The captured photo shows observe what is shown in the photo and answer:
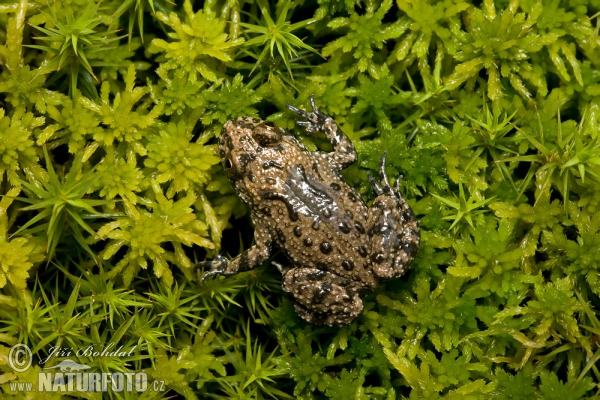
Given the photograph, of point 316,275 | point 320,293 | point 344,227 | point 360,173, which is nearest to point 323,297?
point 320,293

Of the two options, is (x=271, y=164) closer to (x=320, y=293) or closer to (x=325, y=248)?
(x=325, y=248)

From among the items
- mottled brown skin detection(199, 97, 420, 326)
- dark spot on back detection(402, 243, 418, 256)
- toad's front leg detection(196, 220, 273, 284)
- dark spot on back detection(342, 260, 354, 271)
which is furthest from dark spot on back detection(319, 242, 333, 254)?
dark spot on back detection(402, 243, 418, 256)

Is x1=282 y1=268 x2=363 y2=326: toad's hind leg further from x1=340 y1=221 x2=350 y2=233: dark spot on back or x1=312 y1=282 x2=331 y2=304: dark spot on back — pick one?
x1=340 y1=221 x2=350 y2=233: dark spot on back

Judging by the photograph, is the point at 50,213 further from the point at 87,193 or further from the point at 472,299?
the point at 472,299

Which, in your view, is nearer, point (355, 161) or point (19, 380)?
point (19, 380)

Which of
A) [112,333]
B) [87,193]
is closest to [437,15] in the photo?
[87,193]
